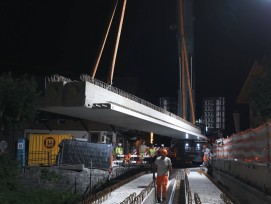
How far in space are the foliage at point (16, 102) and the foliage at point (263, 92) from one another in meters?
14.0

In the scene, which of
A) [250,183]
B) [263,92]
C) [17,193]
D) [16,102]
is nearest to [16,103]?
[16,102]

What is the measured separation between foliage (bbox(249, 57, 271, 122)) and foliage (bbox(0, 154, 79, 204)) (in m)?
12.1

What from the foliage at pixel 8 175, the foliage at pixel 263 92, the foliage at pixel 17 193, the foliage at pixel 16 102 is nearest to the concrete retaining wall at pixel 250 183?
the foliage at pixel 263 92

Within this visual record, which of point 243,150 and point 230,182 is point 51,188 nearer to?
point 230,182

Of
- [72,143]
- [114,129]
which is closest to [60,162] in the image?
[72,143]

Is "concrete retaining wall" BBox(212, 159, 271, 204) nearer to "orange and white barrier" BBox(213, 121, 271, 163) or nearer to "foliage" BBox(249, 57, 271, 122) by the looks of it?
"orange and white barrier" BBox(213, 121, 271, 163)

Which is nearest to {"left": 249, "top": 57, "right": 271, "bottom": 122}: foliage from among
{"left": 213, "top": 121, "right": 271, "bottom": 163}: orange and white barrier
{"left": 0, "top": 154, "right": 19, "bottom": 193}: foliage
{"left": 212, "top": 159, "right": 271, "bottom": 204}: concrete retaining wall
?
{"left": 212, "top": 159, "right": 271, "bottom": 204}: concrete retaining wall

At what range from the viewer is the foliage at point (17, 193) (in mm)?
20484

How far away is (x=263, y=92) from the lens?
2402cm

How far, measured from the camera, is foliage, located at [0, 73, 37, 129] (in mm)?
26859

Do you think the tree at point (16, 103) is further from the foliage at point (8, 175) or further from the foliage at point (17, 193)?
the foliage at point (8, 175)

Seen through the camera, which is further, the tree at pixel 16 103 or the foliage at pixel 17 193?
the tree at pixel 16 103

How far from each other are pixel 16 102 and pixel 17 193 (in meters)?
7.94

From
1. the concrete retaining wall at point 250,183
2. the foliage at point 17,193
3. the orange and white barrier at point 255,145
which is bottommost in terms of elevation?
the foliage at point 17,193
